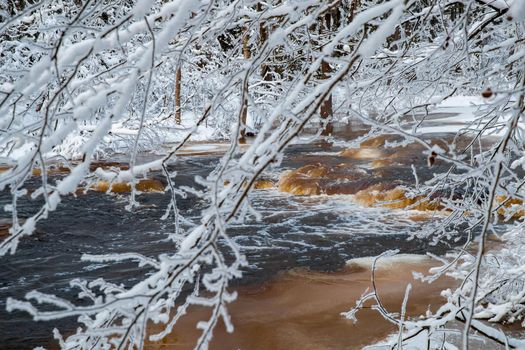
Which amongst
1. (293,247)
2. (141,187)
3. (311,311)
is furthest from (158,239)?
(311,311)

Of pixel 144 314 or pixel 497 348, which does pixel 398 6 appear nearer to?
pixel 144 314

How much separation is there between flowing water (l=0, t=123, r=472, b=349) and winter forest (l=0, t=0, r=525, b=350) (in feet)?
0.16

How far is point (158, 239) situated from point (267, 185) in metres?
→ 4.45

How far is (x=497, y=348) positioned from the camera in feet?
16.4

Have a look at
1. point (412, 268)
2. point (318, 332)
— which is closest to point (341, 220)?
point (412, 268)

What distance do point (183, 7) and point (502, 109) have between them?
2081mm

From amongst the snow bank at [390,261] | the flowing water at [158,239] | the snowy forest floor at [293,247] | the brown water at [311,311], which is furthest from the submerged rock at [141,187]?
the snow bank at [390,261]

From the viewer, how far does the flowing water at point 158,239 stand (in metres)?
7.33

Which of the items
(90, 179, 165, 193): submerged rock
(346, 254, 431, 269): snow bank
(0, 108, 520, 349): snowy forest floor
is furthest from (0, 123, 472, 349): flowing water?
(90, 179, 165, 193): submerged rock

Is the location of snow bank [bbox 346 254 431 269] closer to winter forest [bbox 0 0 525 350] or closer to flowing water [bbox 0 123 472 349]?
winter forest [bbox 0 0 525 350]

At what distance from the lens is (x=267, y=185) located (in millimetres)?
13242

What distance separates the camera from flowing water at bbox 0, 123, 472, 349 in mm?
Result: 7328

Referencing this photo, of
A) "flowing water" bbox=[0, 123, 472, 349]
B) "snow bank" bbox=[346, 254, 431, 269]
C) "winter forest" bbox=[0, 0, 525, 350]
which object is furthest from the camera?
"snow bank" bbox=[346, 254, 431, 269]

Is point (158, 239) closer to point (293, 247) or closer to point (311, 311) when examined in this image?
point (293, 247)
